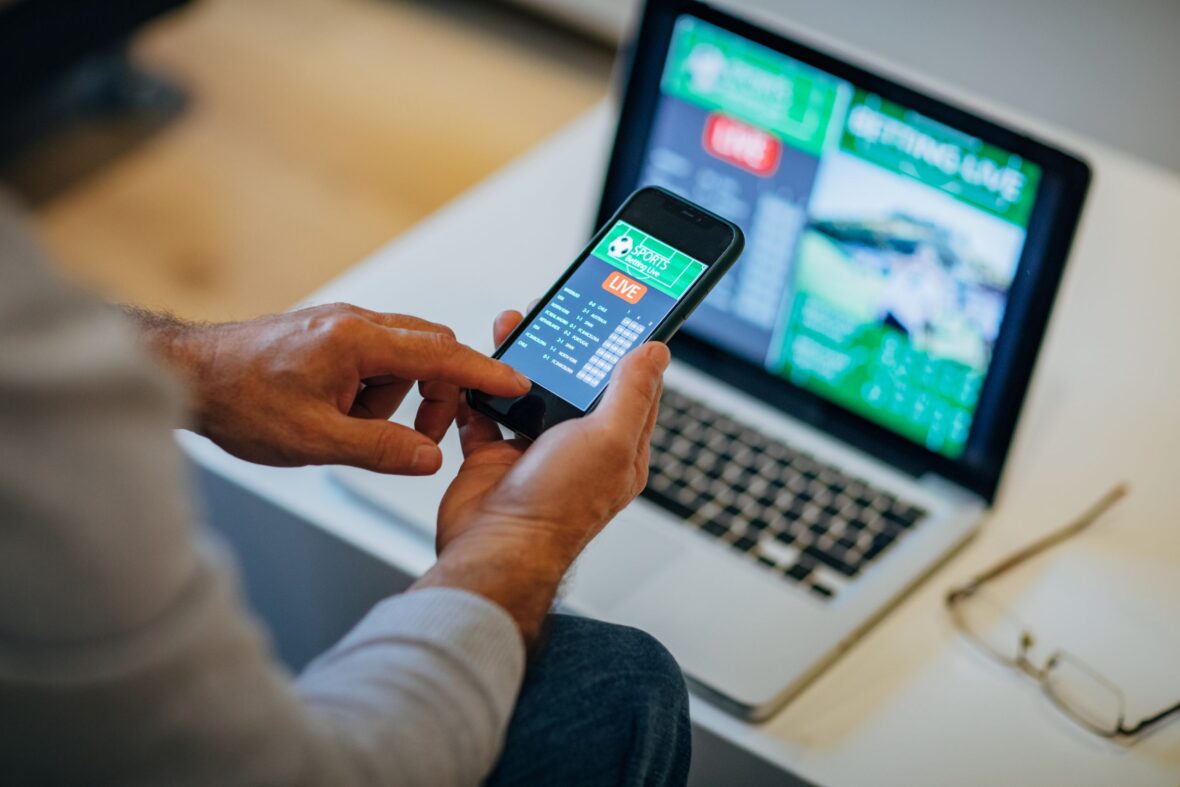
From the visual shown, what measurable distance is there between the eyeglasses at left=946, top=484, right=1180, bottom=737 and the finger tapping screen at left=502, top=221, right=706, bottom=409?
1.03 feet

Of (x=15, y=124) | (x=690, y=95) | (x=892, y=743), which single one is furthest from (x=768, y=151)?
(x=15, y=124)

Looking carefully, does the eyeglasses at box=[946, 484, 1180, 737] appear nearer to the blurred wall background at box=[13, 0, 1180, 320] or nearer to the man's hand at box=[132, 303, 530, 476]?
the man's hand at box=[132, 303, 530, 476]

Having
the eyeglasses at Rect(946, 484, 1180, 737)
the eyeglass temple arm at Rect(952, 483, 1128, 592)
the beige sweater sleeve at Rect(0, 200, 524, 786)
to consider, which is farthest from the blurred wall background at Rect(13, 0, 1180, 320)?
the beige sweater sleeve at Rect(0, 200, 524, 786)

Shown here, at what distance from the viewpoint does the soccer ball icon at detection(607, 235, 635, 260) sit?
0.86 meters

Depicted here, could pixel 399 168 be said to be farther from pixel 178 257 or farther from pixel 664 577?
pixel 664 577

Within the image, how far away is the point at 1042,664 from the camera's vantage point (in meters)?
0.89

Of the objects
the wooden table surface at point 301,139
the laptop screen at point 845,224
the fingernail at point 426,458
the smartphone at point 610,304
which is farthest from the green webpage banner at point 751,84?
the wooden table surface at point 301,139

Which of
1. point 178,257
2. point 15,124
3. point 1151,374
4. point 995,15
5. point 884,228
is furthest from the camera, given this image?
point 15,124

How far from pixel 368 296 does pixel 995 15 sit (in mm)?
816

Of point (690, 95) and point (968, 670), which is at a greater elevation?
point (690, 95)

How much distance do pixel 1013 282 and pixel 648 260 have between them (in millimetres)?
277

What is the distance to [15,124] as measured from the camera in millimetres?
2201

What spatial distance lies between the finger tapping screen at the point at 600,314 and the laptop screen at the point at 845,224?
0.20m

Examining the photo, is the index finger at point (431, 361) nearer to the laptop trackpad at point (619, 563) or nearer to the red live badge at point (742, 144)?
the laptop trackpad at point (619, 563)
